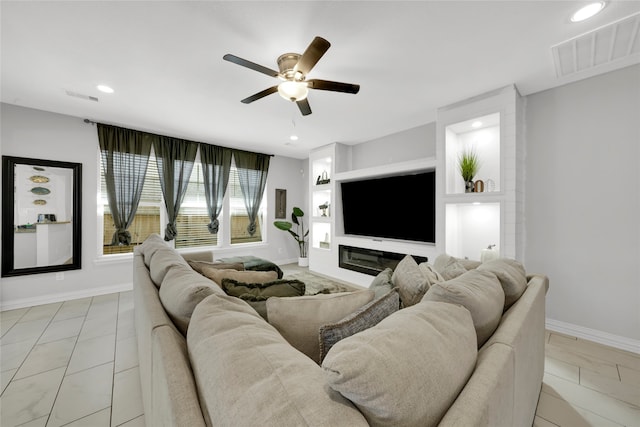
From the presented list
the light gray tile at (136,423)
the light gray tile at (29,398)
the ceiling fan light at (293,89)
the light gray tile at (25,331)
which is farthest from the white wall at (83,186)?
the ceiling fan light at (293,89)

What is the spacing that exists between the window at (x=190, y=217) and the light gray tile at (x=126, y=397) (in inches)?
114

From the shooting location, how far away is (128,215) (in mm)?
4094

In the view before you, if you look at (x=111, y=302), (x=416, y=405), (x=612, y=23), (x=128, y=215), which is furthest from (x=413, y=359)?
(x=128, y=215)

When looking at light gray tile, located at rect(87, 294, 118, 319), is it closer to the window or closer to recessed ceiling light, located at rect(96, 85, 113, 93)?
the window

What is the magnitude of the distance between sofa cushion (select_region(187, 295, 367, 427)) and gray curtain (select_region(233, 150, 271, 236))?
483 centimetres

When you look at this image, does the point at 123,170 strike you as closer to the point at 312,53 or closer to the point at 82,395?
the point at 82,395

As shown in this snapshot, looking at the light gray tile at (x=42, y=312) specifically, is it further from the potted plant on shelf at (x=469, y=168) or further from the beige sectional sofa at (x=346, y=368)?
the potted plant on shelf at (x=469, y=168)

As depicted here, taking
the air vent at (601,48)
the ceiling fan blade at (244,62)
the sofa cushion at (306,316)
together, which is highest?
the air vent at (601,48)

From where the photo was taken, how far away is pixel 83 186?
12.4ft

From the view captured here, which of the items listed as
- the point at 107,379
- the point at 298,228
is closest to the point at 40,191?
the point at 107,379

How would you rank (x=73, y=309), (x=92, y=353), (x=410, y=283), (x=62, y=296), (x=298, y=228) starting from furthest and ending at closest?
1. (x=298, y=228)
2. (x=62, y=296)
3. (x=73, y=309)
4. (x=92, y=353)
5. (x=410, y=283)

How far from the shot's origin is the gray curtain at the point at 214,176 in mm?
4898

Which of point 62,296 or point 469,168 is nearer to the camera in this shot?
point 469,168

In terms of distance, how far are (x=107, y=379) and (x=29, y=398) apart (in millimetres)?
409
